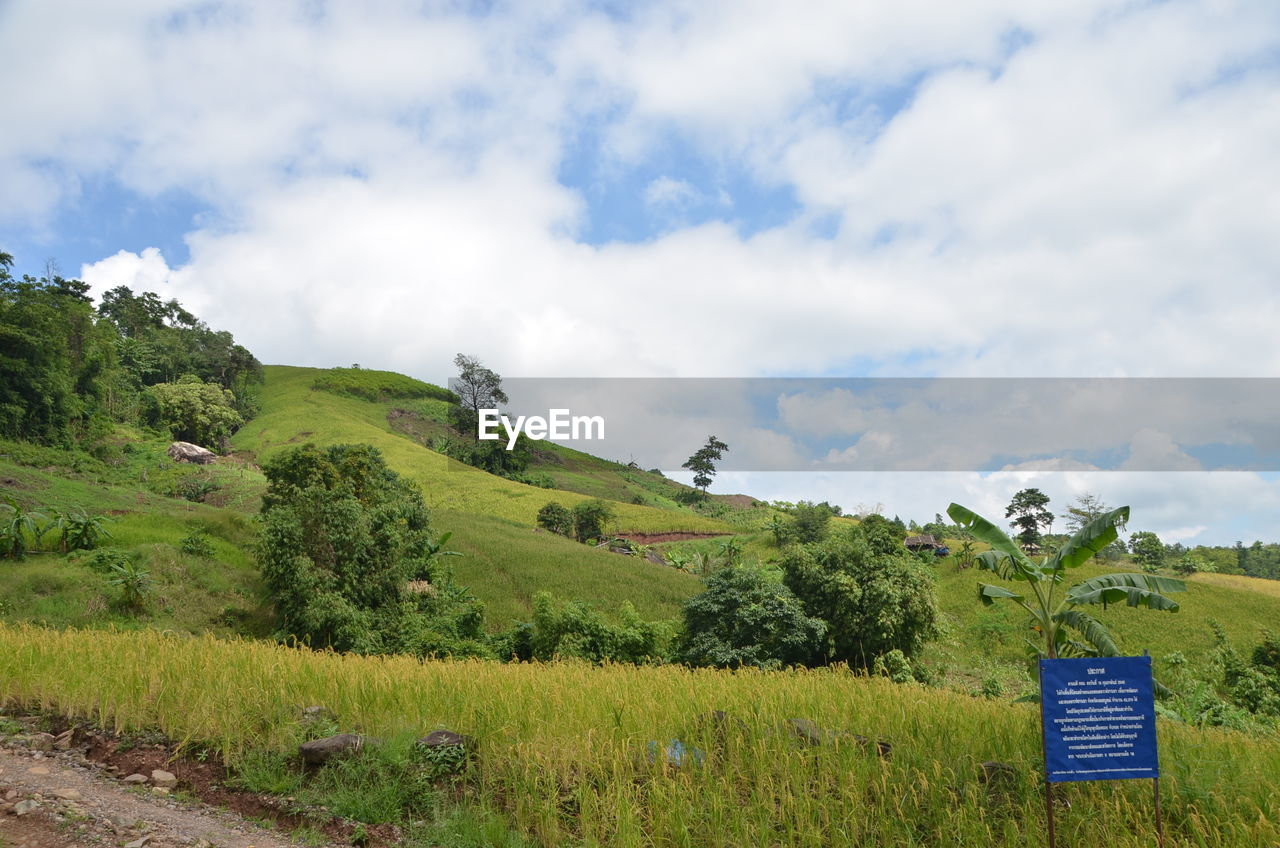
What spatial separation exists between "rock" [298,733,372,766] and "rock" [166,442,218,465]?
56.3 meters

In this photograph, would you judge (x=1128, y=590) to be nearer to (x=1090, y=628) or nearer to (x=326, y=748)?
(x=1090, y=628)

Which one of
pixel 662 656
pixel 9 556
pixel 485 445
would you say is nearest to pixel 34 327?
pixel 9 556

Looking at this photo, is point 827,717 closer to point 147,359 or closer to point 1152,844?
point 1152,844

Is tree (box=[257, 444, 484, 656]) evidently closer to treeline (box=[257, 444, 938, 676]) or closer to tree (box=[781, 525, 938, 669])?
treeline (box=[257, 444, 938, 676])

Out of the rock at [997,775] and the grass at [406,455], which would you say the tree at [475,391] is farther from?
the rock at [997,775]

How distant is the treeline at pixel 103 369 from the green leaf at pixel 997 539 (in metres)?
54.1

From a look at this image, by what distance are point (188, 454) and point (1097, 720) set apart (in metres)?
62.6

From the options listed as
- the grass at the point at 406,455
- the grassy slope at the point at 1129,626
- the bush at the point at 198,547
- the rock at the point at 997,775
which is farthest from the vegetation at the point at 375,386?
the rock at the point at 997,775

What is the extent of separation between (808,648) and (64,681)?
17443 mm

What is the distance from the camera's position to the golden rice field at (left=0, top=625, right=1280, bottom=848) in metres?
6.16

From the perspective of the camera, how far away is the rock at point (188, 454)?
54906mm

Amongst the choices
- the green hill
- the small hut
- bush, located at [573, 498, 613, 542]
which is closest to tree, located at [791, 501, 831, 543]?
the green hill

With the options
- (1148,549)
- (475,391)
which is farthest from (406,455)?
(1148,549)

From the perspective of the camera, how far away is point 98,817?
19.3 ft
